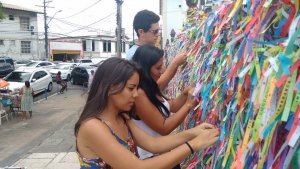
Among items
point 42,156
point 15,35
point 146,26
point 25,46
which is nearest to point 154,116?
point 146,26

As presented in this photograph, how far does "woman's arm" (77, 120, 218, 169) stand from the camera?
5.65ft

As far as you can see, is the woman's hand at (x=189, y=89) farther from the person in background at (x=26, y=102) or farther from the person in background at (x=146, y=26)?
the person in background at (x=26, y=102)

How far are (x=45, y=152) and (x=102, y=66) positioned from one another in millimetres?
6440

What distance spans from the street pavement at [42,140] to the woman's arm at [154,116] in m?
4.49

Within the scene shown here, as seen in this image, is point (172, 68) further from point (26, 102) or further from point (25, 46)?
point (25, 46)

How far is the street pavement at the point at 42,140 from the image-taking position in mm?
7123

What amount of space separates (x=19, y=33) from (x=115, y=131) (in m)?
43.2

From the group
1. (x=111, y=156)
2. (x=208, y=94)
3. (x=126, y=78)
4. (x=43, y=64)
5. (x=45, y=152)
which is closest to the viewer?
(x=111, y=156)

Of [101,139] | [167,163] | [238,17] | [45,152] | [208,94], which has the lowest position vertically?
[45,152]

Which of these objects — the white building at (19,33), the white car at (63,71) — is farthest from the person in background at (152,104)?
the white building at (19,33)

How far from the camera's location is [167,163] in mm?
1739

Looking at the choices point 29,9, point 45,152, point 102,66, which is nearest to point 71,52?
point 29,9

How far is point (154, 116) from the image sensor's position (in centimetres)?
230

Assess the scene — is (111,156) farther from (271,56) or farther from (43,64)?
(43,64)
